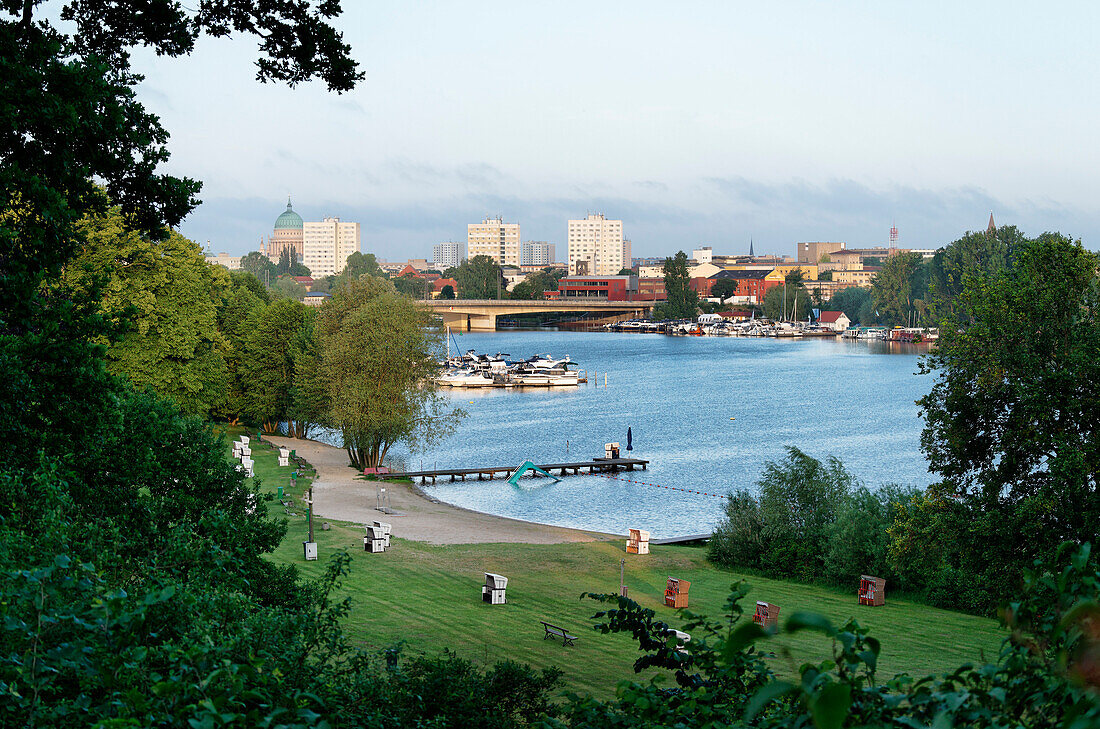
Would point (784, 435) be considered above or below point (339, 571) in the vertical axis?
below

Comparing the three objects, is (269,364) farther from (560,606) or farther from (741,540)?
(560,606)

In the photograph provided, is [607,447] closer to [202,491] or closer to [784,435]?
[784,435]

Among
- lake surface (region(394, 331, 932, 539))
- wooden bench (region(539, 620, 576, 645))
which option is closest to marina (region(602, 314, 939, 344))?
lake surface (region(394, 331, 932, 539))

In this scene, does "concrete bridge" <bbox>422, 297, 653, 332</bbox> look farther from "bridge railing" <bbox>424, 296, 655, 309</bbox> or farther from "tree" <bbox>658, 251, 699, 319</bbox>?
"tree" <bbox>658, 251, 699, 319</bbox>

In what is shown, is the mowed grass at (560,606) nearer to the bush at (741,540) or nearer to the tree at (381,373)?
the bush at (741,540)

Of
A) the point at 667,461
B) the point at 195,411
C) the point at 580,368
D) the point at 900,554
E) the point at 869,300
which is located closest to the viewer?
the point at 900,554

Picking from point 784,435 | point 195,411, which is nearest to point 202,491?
point 195,411

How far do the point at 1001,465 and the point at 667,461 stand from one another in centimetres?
3334

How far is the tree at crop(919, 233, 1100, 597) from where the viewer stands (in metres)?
18.6

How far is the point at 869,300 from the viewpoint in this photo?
575 feet

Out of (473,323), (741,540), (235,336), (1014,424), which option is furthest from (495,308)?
(1014,424)

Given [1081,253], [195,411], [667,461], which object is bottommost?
[667,461]

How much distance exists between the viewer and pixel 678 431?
63.7 m

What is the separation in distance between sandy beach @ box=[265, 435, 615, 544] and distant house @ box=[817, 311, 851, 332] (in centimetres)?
14126
